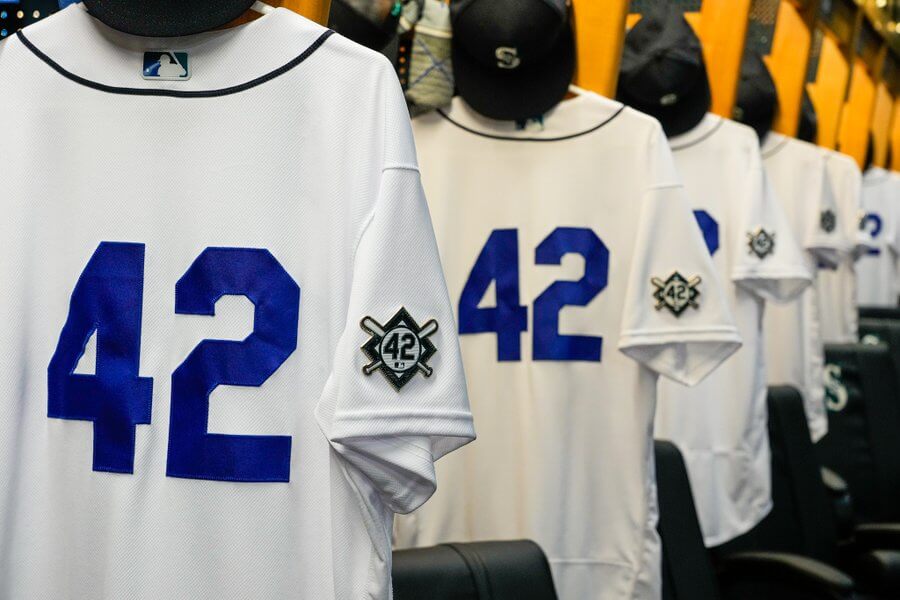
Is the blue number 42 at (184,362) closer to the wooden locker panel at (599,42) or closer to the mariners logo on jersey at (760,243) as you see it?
the wooden locker panel at (599,42)

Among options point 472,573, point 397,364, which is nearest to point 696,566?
point 472,573

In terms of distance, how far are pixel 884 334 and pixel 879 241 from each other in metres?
1.78

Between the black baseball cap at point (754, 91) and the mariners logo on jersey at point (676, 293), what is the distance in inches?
55.9

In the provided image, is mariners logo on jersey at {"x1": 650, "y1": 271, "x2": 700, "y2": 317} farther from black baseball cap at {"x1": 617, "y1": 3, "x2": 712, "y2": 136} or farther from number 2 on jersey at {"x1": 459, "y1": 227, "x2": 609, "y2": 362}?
black baseball cap at {"x1": 617, "y1": 3, "x2": 712, "y2": 136}

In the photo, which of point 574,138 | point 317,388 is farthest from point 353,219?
point 574,138

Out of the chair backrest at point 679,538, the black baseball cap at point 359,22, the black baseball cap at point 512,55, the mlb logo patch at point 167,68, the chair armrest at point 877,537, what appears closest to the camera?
the mlb logo patch at point 167,68

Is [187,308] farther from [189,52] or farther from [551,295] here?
[551,295]

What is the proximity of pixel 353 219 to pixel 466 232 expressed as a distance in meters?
0.78

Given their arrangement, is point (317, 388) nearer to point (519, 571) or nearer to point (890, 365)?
point (519, 571)

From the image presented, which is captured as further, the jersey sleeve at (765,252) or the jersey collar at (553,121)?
the jersey sleeve at (765,252)

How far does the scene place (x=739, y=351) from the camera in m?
2.90

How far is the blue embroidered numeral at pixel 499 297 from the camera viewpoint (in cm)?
217

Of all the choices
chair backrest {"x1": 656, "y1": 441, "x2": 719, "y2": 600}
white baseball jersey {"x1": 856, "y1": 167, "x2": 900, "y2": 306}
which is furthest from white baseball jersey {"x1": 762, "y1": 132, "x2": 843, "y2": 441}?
white baseball jersey {"x1": 856, "y1": 167, "x2": 900, "y2": 306}

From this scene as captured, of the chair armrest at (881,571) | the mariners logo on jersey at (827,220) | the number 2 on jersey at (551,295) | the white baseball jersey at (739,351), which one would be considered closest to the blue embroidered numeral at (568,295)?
the number 2 on jersey at (551,295)
